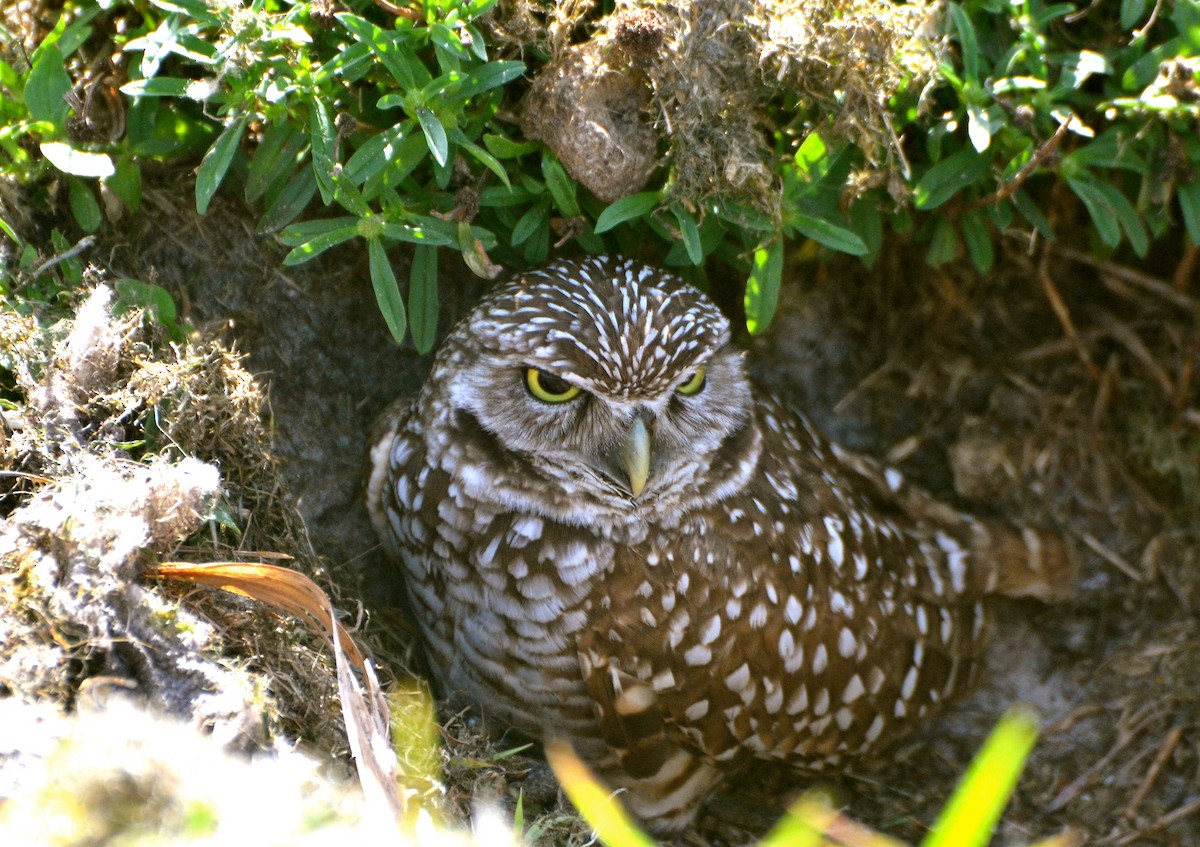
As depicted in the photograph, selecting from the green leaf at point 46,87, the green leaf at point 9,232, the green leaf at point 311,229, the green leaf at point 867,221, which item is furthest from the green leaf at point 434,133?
the green leaf at point 867,221

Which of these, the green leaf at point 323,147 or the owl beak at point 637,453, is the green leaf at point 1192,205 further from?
the green leaf at point 323,147

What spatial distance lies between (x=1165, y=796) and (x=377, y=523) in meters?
2.26

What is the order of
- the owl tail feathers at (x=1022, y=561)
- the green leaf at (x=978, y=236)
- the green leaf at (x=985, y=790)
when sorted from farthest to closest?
the owl tail feathers at (x=1022, y=561) < the green leaf at (x=978, y=236) < the green leaf at (x=985, y=790)

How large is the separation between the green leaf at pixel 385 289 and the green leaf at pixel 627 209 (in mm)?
468

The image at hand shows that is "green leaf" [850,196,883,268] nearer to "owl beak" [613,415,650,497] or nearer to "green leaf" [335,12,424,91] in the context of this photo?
"owl beak" [613,415,650,497]

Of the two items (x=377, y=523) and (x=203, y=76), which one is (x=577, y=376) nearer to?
(x=377, y=523)

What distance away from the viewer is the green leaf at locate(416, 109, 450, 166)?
2.08 metres

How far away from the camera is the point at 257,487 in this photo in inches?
93.0

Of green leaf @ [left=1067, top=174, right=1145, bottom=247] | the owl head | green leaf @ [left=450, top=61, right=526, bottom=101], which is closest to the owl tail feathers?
green leaf @ [left=1067, top=174, right=1145, bottom=247]

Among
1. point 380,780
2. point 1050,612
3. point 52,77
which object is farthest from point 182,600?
point 1050,612

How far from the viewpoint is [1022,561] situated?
2984 mm

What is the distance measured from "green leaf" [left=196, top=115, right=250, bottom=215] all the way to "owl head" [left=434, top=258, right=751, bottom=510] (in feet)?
2.01

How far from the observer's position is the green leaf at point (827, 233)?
7.68ft

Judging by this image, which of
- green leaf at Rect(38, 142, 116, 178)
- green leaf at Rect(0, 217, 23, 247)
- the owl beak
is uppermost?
green leaf at Rect(38, 142, 116, 178)
